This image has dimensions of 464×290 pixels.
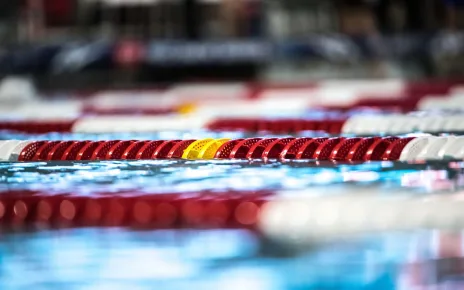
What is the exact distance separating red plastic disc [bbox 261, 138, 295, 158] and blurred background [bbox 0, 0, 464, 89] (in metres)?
4.75

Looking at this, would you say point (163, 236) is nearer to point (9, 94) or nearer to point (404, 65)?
point (9, 94)

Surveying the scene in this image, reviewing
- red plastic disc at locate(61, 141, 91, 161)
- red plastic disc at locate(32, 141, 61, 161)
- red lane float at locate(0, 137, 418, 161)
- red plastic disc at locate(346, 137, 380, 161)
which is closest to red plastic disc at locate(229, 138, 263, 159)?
red lane float at locate(0, 137, 418, 161)

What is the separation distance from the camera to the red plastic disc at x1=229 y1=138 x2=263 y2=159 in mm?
3568

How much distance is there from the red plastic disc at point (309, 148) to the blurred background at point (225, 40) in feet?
15.5

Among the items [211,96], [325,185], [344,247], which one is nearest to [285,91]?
[211,96]

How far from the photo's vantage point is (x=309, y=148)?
142 inches

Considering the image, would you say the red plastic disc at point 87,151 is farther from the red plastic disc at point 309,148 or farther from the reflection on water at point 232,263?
the reflection on water at point 232,263

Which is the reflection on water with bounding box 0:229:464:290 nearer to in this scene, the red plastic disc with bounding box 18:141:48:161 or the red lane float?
the red lane float

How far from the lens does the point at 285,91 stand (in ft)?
27.3

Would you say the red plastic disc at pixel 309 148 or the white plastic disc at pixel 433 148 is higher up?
the white plastic disc at pixel 433 148

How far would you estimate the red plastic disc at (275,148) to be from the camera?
3.57m

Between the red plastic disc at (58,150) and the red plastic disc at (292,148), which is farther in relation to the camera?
the red plastic disc at (58,150)

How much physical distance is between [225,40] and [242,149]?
5.35 metres

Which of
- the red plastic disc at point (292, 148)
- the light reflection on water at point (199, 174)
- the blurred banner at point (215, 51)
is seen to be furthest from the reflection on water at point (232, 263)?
the blurred banner at point (215, 51)
